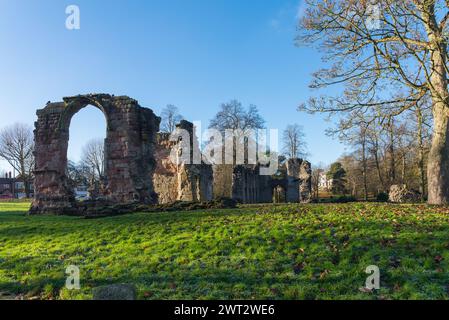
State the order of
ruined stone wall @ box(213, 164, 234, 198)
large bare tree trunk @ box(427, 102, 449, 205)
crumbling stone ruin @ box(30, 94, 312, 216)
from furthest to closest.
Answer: ruined stone wall @ box(213, 164, 234, 198), crumbling stone ruin @ box(30, 94, 312, 216), large bare tree trunk @ box(427, 102, 449, 205)

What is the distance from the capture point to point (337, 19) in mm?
13758

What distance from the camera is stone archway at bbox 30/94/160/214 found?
19156 millimetres

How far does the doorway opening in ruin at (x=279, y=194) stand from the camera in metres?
41.4

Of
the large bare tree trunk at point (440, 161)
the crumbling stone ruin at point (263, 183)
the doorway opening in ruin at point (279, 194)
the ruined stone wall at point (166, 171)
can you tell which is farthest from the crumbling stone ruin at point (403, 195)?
the doorway opening in ruin at point (279, 194)

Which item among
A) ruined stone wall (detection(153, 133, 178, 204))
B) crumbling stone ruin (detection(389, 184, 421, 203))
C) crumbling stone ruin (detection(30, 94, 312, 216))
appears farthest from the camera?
ruined stone wall (detection(153, 133, 178, 204))

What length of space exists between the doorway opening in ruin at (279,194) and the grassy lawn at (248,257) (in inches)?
1193

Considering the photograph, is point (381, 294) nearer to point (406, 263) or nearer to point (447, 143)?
point (406, 263)

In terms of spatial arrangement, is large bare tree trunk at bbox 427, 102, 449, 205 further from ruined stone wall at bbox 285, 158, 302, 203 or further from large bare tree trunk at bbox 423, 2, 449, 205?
ruined stone wall at bbox 285, 158, 302, 203

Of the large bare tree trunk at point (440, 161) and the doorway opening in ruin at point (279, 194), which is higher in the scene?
the large bare tree trunk at point (440, 161)

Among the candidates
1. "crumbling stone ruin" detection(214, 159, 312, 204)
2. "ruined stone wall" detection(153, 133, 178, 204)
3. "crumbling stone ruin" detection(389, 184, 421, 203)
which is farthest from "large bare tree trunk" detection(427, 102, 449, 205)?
"crumbling stone ruin" detection(214, 159, 312, 204)

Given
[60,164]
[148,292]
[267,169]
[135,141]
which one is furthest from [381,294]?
[267,169]

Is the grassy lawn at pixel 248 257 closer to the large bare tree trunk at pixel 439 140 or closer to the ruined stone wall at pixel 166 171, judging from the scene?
the large bare tree trunk at pixel 439 140

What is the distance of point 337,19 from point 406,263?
33.6 feet

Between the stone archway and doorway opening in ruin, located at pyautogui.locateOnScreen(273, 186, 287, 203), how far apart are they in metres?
23.3
